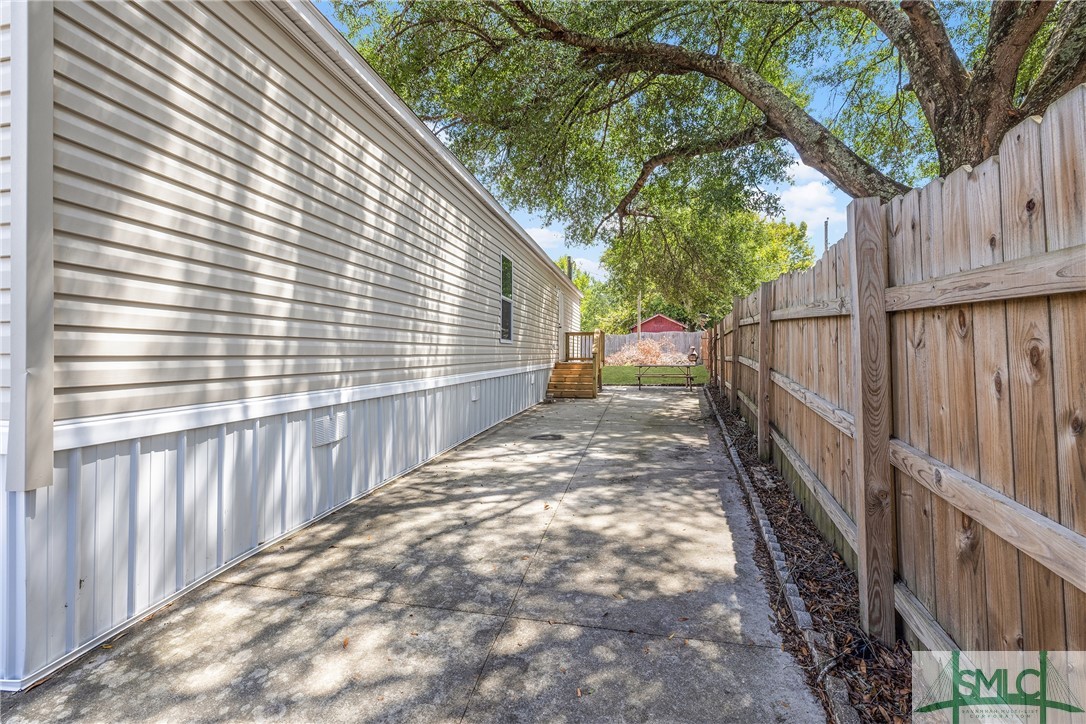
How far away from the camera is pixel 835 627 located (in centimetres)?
232

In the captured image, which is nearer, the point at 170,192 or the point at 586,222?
the point at 170,192

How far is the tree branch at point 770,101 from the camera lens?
246 inches

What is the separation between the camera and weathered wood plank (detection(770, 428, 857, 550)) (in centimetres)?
261

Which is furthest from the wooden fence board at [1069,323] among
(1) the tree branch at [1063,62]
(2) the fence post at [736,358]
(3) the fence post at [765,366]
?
(2) the fence post at [736,358]

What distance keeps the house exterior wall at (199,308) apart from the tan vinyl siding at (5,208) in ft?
0.52

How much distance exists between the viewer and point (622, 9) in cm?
697

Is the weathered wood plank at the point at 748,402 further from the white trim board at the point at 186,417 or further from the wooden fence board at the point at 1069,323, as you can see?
the wooden fence board at the point at 1069,323

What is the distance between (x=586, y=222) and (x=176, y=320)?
10.1 meters

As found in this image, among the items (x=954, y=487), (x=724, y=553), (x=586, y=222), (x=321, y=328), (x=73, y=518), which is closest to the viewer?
(x=954, y=487)

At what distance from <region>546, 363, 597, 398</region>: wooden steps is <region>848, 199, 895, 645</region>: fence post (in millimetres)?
10330

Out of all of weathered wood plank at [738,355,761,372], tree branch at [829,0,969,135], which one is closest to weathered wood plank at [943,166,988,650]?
weathered wood plank at [738,355,761,372]

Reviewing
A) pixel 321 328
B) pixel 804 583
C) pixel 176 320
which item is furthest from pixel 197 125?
pixel 804 583

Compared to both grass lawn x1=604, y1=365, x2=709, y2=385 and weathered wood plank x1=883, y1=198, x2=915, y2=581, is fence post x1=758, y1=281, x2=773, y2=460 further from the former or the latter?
grass lawn x1=604, y1=365, x2=709, y2=385

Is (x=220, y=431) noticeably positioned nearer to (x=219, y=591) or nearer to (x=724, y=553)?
(x=219, y=591)
